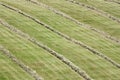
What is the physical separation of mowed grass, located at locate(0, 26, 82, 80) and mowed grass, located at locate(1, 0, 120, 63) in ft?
11.2

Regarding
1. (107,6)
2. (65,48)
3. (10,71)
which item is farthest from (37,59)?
(107,6)

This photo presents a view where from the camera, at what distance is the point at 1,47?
138 ft

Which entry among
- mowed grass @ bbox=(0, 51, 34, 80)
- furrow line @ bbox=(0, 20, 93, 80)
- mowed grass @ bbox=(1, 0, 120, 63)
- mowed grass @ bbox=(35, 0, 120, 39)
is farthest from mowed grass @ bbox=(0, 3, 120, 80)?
mowed grass @ bbox=(35, 0, 120, 39)

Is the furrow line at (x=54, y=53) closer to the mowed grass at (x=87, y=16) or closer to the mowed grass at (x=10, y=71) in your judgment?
the mowed grass at (x=10, y=71)

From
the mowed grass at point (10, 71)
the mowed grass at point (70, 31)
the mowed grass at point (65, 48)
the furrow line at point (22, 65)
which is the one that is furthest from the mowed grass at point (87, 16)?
the mowed grass at point (10, 71)

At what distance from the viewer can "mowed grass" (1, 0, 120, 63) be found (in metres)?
46.8

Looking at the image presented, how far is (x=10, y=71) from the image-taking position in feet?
120

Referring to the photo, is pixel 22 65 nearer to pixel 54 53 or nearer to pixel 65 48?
pixel 54 53

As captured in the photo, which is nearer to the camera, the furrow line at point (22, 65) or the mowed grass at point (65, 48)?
the furrow line at point (22, 65)

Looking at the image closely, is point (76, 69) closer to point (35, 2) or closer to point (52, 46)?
point (52, 46)

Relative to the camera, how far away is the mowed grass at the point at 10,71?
116 feet

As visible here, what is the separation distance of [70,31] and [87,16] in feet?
29.8

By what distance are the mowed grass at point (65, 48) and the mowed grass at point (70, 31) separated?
0.30m

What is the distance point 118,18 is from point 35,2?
53.3 ft
